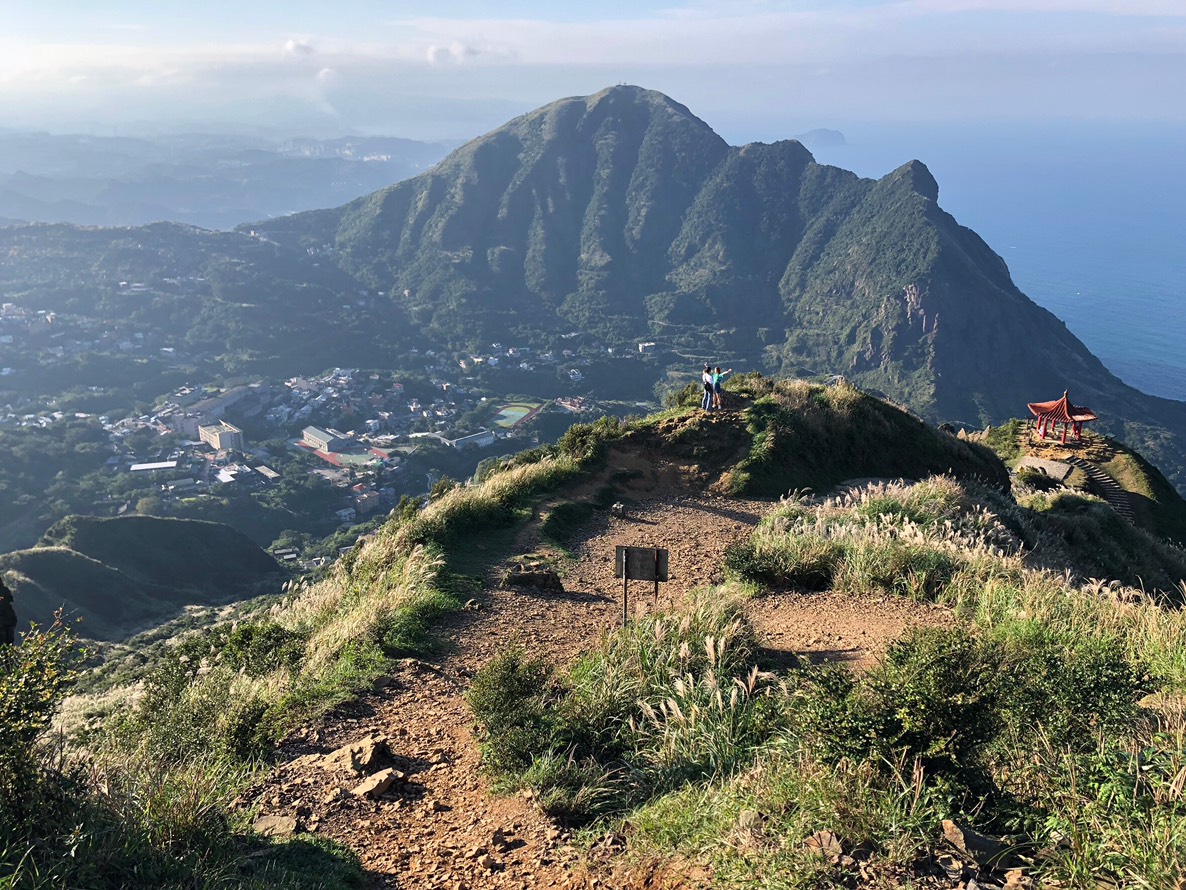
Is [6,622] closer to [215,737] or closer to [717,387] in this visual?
[215,737]

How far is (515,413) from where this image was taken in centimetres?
8325

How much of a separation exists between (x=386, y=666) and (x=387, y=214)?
6016 inches

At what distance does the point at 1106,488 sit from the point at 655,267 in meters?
120

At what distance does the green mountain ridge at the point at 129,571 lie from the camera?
31406mm

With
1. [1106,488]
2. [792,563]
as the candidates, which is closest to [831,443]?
[792,563]

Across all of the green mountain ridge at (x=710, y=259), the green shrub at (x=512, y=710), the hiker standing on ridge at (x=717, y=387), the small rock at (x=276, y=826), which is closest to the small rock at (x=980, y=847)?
the green shrub at (x=512, y=710)

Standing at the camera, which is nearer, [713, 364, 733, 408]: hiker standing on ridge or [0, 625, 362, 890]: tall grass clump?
[0, 625, 362, 890]: tall grass clump

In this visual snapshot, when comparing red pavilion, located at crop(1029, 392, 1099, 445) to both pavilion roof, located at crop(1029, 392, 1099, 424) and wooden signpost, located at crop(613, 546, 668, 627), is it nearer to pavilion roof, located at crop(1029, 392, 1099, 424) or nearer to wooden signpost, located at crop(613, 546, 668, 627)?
pavilion roof, located at crop(1029, 392, 1099, 424)

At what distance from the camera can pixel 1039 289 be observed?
14700cm

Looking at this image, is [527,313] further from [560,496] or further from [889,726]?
[889,726]

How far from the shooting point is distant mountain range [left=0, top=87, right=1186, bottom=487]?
101 metres

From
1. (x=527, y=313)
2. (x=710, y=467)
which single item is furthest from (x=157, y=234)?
(x=710, y=467)

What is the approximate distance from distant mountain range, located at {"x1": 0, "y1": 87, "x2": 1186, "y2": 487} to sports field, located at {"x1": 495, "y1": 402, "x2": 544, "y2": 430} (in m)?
14.8

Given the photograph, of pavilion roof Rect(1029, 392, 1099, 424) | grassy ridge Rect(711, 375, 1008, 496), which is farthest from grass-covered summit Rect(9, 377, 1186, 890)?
pavilion roof Rect(1029, 392, 1099, 424)
